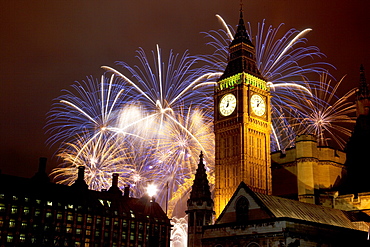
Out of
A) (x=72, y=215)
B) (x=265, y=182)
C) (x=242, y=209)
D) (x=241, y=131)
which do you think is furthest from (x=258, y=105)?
(x=72, y=215)

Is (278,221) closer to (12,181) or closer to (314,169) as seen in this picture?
(314,169)

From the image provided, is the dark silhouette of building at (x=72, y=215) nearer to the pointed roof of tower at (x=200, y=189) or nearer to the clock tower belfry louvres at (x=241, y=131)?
the clock tower belfry louvres at (x=241, y=131)

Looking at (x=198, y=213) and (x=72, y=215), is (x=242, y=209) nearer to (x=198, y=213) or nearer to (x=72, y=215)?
(x=198, y=213)

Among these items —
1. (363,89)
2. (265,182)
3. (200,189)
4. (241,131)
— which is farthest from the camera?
(265,182)

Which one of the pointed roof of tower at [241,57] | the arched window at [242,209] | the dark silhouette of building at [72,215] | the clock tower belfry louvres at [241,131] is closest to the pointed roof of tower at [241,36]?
the pointed roof of tower at [241,57]

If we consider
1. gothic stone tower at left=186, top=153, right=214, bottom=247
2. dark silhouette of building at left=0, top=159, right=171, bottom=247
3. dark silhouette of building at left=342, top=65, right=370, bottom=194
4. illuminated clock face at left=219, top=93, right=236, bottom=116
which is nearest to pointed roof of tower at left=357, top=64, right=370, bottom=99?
dark silhouette of building at left=342, top=65, right=370, bottom=194

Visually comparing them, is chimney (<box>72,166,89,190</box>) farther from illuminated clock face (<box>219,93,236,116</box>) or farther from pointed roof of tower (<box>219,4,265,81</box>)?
pointed roof of tower (<box>219,4,265,81</box>)
